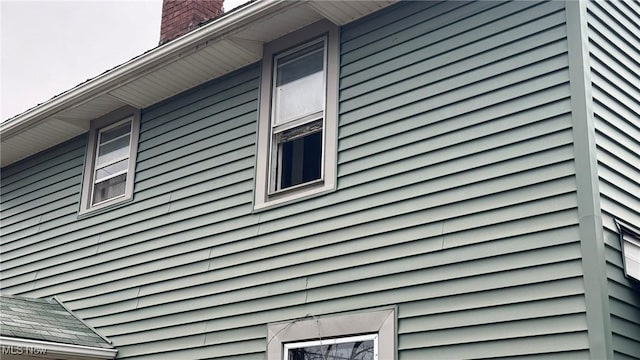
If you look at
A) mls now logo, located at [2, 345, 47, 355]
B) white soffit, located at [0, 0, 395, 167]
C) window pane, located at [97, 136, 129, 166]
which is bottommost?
mls now logo, located at [2, 345, 47, 355]

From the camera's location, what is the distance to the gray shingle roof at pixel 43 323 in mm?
8523

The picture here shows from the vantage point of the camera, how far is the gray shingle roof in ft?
28.0

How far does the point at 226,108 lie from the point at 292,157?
115cm

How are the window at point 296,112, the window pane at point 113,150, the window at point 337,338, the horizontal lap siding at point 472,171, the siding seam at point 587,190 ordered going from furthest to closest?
the window pane at point 113,150 → the window at point 296,112 → the window at point 337,338 → the horizontal lap siding at point 472,171 → the siding seam at point 587,190

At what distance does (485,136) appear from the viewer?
6.61 meters

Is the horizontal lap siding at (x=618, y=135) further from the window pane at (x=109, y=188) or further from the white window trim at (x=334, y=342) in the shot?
the window pane at (x=109, y=188)

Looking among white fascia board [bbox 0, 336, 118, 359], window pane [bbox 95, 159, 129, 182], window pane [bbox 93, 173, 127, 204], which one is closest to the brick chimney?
window pane [bbox 95, 159, 129, 182]

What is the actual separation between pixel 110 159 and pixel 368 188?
4.46 metres

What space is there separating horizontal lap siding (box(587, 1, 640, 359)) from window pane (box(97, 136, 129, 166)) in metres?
5.96

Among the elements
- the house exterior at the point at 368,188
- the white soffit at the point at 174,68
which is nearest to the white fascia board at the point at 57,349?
the house exterior at the point at 368,188

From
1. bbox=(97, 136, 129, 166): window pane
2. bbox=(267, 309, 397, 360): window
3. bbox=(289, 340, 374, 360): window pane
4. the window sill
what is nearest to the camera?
bbox=(267, 309, 397, 360): window

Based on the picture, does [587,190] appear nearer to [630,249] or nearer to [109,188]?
[630,249]

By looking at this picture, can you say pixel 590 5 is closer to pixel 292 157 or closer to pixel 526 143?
pixel 526 143

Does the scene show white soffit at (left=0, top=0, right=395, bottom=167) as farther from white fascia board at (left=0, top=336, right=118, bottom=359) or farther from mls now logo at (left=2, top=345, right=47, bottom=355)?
mls now logo at (left=2, top=345, right=47, bottom=355)
